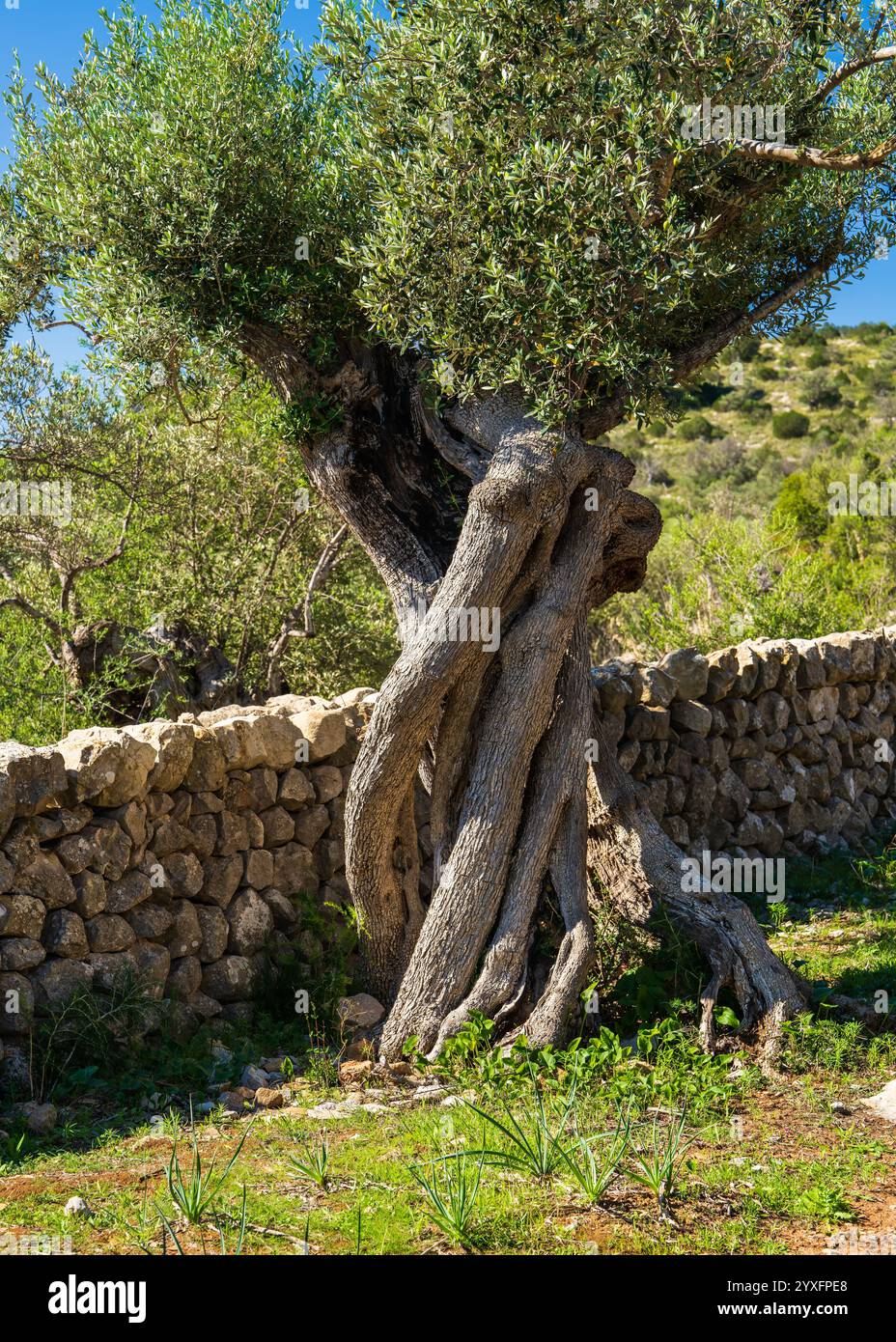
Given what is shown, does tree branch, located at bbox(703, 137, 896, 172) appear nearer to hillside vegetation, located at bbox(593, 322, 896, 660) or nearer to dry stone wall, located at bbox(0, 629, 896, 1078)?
hillside vegetation, located at bbox(593, 322, 896, 660)

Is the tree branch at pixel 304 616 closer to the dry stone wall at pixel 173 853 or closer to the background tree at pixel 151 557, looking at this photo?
the background tree at pixel 151 557

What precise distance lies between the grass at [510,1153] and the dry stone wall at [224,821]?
0.52 meters

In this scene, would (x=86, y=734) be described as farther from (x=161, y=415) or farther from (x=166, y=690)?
(x=161, y=415)

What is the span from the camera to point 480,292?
262 inches

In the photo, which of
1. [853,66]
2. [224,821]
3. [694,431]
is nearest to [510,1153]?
[224,821]

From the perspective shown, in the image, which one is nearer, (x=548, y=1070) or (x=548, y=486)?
(x=548, y=1070)

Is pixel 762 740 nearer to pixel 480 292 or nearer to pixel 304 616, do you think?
pixel 304 616

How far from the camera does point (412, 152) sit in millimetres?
6633

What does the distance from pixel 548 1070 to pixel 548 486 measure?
3.12 meters

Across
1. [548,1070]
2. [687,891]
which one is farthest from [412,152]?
[548,1070]

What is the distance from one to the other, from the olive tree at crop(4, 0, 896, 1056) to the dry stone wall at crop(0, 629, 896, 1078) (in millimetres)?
734

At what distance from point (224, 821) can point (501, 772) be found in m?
1.74

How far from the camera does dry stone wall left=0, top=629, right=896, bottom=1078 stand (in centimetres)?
608

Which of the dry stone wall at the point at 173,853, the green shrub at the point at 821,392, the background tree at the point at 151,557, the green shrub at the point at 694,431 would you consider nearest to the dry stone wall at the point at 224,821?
the dry stone wall at the point at 173,853
